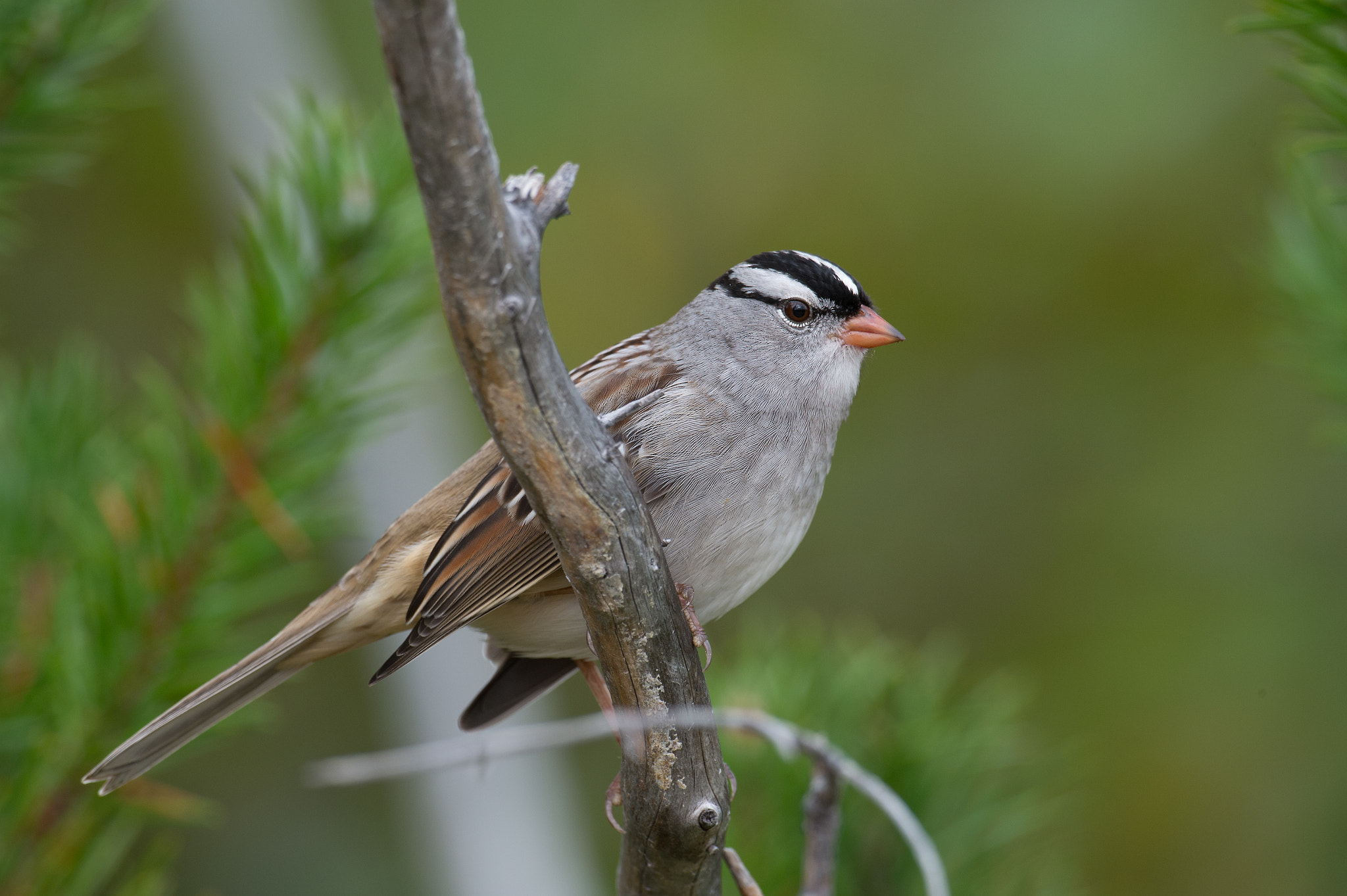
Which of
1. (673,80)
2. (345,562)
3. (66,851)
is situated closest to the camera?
(66,851)

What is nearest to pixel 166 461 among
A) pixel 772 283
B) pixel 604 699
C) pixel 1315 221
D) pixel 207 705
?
pixel 207 705

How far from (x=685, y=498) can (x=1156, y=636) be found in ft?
5.60

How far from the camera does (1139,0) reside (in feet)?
9.44

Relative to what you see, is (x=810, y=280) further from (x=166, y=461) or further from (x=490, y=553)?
(x=166, y=461)

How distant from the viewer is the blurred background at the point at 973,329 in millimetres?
2824

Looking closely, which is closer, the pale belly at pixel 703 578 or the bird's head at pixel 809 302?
the pale belly at pixel 703 578

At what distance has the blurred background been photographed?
9.27 feet

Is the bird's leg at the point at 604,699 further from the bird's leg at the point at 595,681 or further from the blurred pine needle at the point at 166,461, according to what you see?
the blurred pine needle at the point at 166,461

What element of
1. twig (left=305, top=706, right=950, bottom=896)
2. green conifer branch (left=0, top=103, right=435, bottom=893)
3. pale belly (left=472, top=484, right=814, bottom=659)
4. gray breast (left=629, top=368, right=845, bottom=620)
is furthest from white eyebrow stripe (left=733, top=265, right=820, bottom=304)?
twig (left=305, top=706, right=950, bottom=896)

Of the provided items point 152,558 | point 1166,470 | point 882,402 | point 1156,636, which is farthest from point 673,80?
point 152,558

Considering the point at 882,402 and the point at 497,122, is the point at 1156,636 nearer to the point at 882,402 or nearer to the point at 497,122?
the point at 882,402

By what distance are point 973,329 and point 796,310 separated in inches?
56.7

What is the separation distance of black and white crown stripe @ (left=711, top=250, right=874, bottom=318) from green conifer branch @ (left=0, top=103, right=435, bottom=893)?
634 mm

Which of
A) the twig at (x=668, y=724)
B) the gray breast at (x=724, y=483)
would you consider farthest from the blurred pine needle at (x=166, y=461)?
the gray breast at (x=724, y=483)
